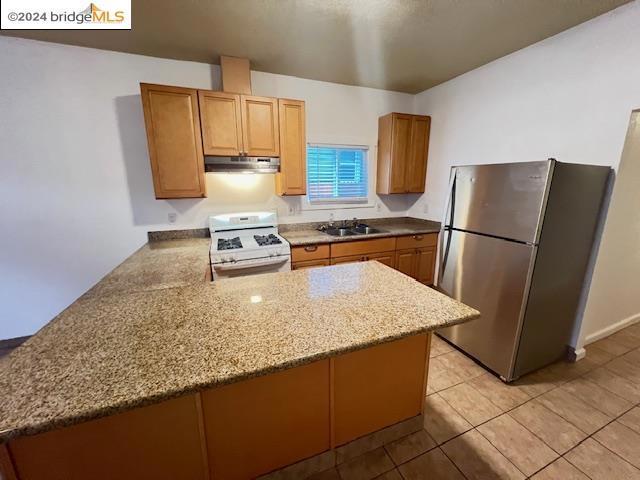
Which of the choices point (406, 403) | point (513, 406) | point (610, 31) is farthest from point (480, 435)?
point (610, 31)

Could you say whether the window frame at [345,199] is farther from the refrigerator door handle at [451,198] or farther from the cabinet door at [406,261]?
the refrigerator door handle at [451,198]

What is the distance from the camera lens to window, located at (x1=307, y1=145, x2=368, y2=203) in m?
3.18

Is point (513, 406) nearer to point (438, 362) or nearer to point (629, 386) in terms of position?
point (438, 362)

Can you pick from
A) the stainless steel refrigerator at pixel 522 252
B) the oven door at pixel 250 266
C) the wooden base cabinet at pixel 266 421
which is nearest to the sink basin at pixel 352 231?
the oven door at pixel 250 266

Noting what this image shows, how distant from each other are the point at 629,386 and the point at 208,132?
12.7 ft

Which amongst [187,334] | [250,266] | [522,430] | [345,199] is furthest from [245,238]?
[522,430]

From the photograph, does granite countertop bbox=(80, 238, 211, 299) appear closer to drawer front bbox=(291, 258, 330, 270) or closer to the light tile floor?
drawer front bbox=(291, 258, 330, 270)

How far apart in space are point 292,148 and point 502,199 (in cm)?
189

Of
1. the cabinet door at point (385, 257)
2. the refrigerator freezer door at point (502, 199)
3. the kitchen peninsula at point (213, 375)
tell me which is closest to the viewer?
the kitchen peninsula at point (213, 375)

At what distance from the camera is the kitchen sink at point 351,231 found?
3.17 m

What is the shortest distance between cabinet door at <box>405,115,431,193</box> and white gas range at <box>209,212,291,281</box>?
1.82m

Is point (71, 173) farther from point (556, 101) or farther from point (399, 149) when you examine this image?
point (556, 101)

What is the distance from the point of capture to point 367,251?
2.91 meters

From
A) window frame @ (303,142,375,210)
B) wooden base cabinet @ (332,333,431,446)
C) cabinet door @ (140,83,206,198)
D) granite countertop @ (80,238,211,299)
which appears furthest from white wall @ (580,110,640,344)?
cabinet door @ (140,83,206,198)
